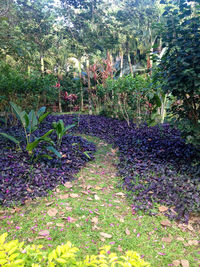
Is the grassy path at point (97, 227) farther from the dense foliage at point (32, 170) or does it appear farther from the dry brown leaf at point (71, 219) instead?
the dense foliage at point (32, 170)

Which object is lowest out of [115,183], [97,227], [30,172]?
[97,227]

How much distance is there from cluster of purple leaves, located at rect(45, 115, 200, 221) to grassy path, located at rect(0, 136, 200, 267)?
9.2 inches

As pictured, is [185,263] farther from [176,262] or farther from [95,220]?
[95,220]

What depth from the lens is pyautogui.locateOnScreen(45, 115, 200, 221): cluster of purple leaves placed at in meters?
2.74

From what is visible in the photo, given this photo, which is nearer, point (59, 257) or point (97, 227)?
point (59, 257)

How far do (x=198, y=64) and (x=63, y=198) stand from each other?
8.43 ft

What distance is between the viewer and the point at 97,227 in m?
2.33

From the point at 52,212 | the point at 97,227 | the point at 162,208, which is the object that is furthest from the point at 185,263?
the point at 52,212

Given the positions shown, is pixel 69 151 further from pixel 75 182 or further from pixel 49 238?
pixel 49 238

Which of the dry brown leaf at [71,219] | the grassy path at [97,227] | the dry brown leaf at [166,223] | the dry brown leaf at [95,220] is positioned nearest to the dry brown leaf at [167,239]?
the grassy path at [97,227]

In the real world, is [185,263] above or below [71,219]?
below

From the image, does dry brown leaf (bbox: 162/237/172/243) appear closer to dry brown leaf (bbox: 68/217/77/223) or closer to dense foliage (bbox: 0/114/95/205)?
dry brown leaf (bbox: 68/217/77/223)

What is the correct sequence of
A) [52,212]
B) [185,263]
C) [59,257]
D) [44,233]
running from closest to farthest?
1. [59,257]
2. [185,263]
3. [44,233]
4. [52,212]

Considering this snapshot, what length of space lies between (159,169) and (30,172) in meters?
1.98
